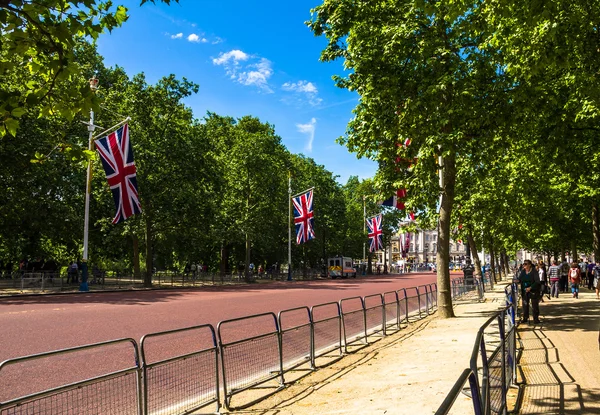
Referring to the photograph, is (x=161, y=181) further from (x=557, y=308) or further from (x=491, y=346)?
(x=491, y=346)

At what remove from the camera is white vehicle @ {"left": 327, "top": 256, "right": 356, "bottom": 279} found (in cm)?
6262

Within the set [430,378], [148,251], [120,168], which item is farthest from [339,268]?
[430,378]

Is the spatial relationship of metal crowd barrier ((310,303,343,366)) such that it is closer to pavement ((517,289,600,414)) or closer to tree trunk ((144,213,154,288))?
pavement ((517,289,600,414))

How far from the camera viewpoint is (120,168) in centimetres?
2438

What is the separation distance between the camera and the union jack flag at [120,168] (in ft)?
78.9

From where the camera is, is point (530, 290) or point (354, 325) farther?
point (530, 290)

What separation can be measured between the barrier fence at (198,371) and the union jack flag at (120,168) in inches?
568

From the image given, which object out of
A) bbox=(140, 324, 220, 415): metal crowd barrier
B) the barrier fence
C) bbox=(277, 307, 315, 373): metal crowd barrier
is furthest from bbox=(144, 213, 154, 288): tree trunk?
bbox=(140, 324, 220, 415): metal crowd barrier

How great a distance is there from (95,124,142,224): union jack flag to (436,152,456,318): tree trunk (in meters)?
15.2

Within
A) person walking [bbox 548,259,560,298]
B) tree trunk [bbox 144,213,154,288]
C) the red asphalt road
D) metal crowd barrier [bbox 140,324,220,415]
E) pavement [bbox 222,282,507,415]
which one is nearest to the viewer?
metal crowd barrier [bbox 140,324,220,415]

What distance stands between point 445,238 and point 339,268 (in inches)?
1837

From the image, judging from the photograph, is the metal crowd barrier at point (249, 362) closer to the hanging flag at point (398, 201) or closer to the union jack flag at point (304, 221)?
the hanging flag at point (398, 201)

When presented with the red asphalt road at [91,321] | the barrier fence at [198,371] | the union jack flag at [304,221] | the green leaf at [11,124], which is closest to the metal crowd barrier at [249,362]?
the barrier fence at [198,371]

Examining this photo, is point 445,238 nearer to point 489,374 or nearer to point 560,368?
point 560,368
